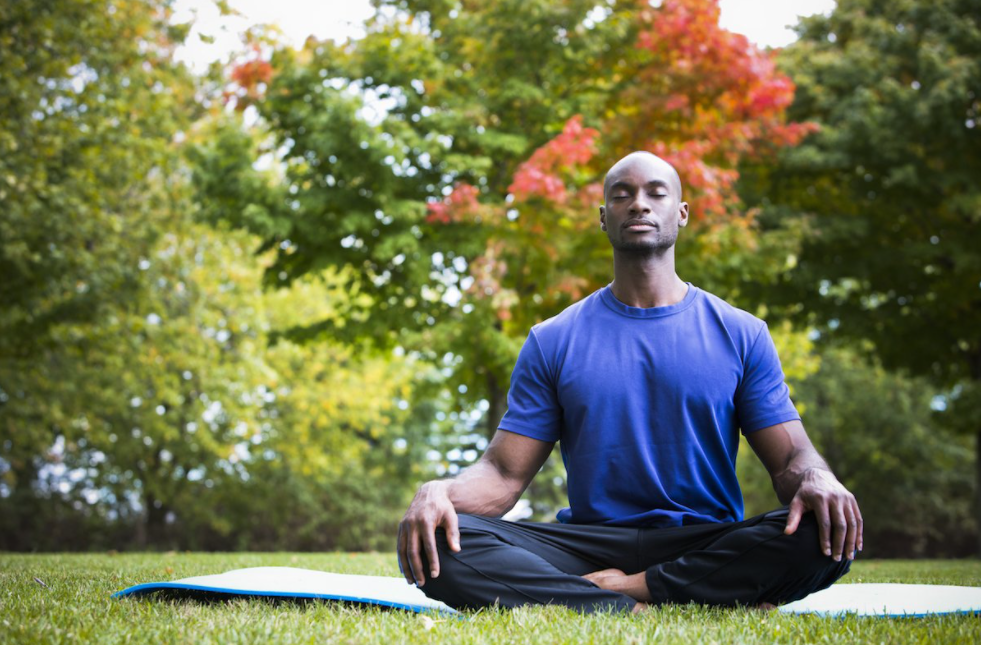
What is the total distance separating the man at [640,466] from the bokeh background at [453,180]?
5.31 metres

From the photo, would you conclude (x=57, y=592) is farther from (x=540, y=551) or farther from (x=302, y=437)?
(x=302, y=437)

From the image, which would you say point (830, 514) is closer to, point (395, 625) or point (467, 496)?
point (467, 496)

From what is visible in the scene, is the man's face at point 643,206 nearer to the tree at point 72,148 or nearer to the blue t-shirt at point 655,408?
the blue t-shirt at point 655,408

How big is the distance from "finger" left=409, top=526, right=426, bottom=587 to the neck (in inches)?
56.0

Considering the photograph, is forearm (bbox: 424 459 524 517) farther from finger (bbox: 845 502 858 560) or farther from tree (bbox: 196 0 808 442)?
tree (bbox: 196 0 808 442)

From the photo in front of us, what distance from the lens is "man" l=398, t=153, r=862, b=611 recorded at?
3301mm

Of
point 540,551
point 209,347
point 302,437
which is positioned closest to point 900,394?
point 302,437

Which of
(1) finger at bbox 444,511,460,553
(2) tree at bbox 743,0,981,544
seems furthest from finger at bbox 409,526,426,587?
(2) tree at bbox 743,0,981,544

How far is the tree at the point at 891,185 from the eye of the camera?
469 inches

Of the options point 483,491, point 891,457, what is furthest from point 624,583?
point 891,457

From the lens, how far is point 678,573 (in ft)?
11.1

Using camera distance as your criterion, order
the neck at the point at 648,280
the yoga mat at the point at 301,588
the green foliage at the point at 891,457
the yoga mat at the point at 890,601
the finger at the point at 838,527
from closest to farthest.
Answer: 1. the finger at the point at 838,527
2. the yoga mat at the point at 890,601
3. the yoga mat at the point at 301,588
4. the neck at the point at 648,280
5. the green foliage at the point at 891,457

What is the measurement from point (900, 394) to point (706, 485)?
2137 cm

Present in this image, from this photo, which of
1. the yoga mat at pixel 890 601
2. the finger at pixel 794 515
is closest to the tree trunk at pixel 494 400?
the yoga mat at pixel 890 601
